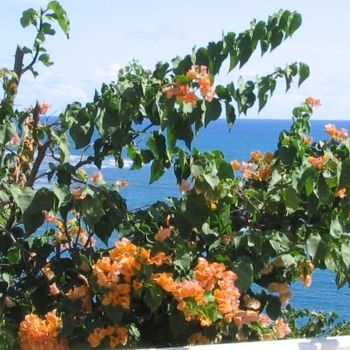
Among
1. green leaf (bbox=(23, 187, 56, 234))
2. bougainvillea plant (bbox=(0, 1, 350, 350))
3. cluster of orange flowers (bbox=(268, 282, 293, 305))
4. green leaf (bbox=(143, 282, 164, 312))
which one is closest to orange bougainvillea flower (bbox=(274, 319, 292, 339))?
bougainvillea plant (bbox=(0, 1, 350, 350))

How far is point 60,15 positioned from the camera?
2475 millimetres

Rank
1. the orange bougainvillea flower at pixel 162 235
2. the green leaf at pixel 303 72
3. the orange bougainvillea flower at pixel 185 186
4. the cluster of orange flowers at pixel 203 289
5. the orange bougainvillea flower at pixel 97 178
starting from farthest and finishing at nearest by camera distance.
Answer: the orange bougainvillea flower at pixel 97 178, the green leaf at pixel 303 72, the orange bougainvillea flower at pixel 185 186, the orange bougainvillea flower at pixel 162 235, the cluster of orange flowers at pixel 203 289

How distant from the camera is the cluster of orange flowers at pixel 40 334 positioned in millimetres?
2055

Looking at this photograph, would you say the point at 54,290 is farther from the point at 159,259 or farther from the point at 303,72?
the point at 303,72

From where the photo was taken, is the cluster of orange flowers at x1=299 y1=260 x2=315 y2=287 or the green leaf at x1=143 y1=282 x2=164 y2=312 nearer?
the green leaf at x1=143 y1=282 x2=164 y2=312

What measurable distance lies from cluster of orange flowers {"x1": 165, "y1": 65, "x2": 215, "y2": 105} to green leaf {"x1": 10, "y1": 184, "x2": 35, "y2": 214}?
494 millimetres

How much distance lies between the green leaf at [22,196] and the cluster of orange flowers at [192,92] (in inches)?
19.4

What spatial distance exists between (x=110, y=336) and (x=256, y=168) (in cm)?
98

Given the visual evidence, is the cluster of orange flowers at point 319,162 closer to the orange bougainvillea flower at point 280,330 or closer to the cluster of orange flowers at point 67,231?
the orange bougainvillea flower at point 280,330

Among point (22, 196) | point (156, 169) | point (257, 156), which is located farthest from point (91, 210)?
point (257, 156)

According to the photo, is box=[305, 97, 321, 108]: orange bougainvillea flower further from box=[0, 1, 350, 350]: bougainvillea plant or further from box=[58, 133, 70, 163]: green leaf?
box=[58, 133, 70, 163]: green leaf

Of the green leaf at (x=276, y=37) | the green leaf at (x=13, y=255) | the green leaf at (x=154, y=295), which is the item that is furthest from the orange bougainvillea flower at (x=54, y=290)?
the green leaf at (x=276, y=37)

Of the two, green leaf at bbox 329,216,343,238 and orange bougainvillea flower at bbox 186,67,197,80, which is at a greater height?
orange bougainvillea flower at bbox 186,67,197,80

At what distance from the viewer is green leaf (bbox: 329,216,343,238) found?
2.17 meters
